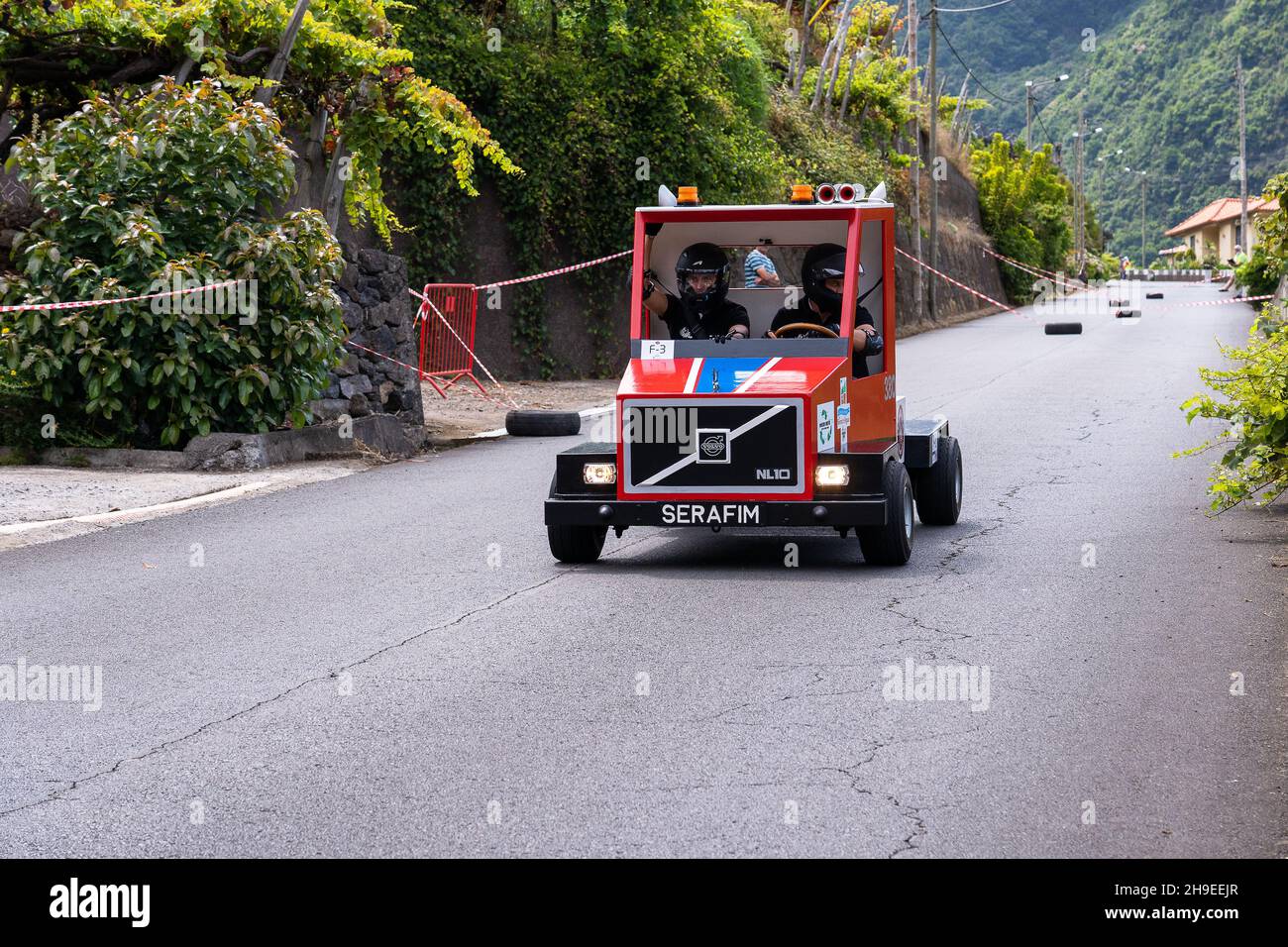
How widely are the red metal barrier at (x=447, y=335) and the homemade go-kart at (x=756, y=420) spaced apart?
12.7 meters

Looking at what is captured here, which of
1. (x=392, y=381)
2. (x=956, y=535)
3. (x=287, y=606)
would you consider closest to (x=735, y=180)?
(x=392, y=381)

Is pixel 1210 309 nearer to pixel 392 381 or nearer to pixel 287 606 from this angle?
pixel 392 381

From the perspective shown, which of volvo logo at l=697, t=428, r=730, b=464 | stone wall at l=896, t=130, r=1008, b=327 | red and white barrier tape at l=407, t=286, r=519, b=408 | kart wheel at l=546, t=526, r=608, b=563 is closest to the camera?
volvo logo at l=697, t=428, r=730, b=464

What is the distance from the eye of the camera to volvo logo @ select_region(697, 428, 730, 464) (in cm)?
1018

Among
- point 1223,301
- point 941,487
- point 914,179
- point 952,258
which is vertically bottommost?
point 941,487

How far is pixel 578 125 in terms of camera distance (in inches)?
1086

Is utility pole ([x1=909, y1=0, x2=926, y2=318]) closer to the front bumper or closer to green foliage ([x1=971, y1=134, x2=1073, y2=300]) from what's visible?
green foliage ([x1=971, y1=134, x2=1073, y2=300])

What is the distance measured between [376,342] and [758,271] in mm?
8735

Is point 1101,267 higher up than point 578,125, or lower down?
higher up

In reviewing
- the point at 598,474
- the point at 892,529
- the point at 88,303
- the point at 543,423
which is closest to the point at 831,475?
the point at 892,529

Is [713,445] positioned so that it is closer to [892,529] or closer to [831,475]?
[831,475]

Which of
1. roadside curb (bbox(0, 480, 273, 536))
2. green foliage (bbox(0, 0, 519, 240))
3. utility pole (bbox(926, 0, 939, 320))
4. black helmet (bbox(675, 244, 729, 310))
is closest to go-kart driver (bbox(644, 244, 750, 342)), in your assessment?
black helmet (bbox(675, 244, 729, 310))

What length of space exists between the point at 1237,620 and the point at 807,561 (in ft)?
9.40

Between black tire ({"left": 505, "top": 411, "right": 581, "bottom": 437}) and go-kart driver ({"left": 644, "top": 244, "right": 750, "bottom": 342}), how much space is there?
318 inches
